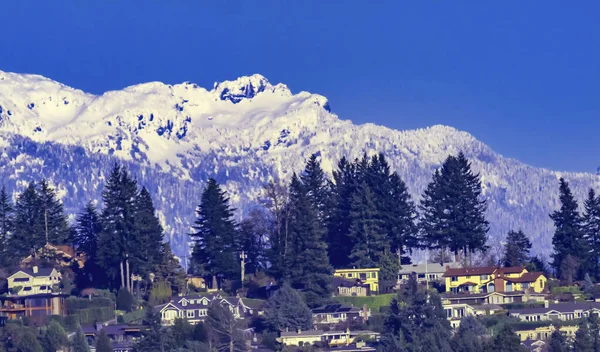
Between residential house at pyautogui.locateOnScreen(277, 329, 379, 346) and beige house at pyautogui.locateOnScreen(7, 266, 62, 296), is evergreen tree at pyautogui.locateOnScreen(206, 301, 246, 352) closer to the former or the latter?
residential house at pyautogui.locateOnScreen(277, 329, 379, 346)

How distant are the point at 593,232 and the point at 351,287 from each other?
719 inches

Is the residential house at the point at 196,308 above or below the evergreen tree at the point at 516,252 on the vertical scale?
below

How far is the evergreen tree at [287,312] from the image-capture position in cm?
11788

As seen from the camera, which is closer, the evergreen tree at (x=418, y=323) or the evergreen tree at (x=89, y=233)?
the evergreen tree at (x=418, y=323)

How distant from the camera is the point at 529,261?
139 metres

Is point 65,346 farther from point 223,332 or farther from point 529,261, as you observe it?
point 529,261

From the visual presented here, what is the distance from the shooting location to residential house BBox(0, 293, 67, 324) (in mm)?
123500

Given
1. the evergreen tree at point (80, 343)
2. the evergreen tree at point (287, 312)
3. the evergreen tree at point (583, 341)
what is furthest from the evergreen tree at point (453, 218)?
the evergreen tree at point (80, 343)

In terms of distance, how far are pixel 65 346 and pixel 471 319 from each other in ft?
85.0

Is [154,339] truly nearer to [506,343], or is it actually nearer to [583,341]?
[506,343]

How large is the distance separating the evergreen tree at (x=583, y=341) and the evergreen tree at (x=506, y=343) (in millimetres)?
3444

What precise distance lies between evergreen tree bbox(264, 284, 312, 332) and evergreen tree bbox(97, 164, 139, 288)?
13.4 meters

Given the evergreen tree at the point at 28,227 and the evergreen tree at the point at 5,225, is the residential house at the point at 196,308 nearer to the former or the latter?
the evergreen tree at the point at 28,227

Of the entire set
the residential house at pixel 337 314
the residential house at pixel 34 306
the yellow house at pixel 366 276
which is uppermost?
the yellow house at pixel 366 276
